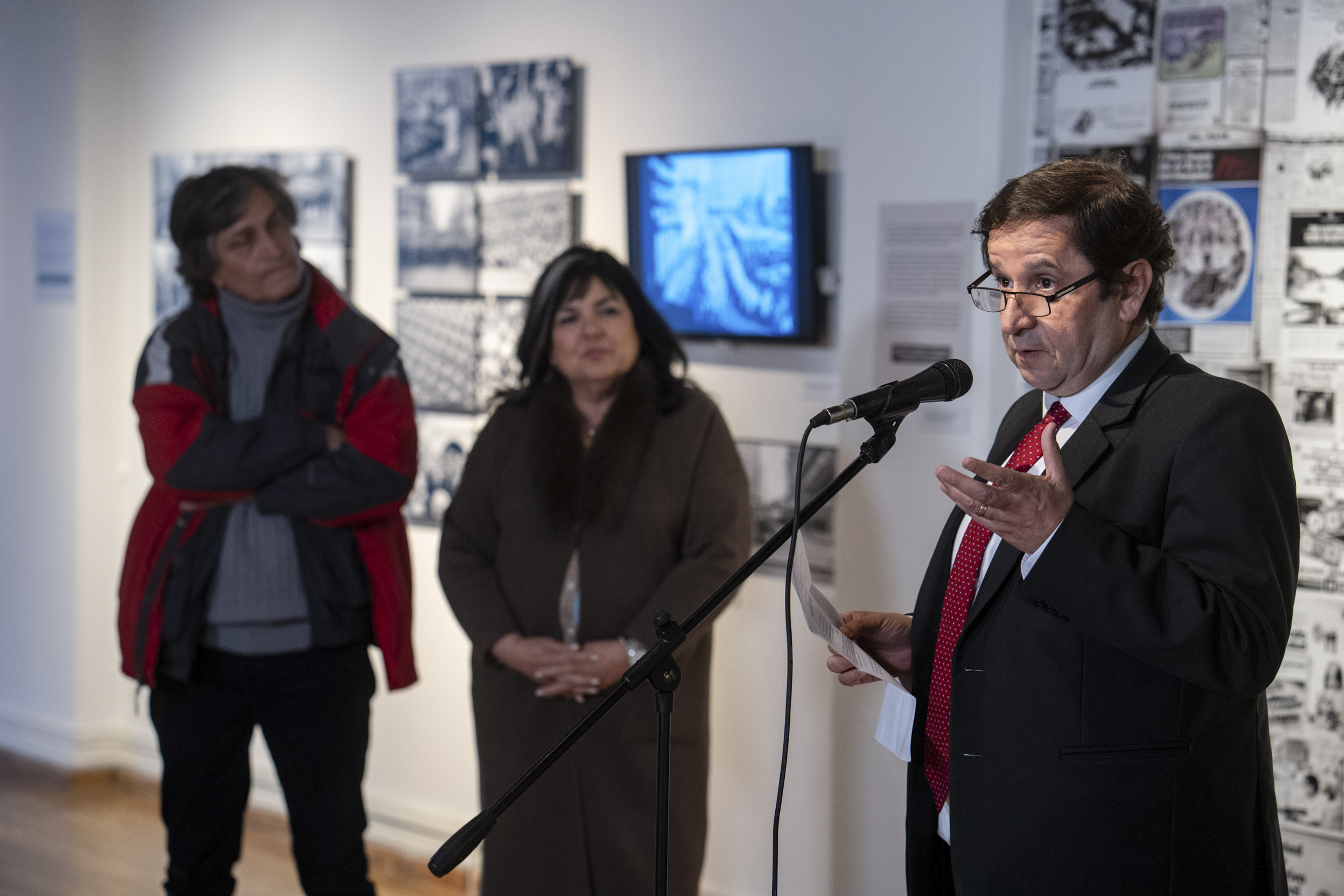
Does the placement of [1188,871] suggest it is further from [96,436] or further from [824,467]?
[96,436]

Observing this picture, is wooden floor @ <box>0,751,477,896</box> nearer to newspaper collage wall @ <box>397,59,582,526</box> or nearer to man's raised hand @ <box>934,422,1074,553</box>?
newspaper collage wall @ <box>397,59,582,526</box>

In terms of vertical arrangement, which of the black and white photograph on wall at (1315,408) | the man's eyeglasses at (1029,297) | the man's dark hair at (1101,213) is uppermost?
the man's dark hair at (1101,213)

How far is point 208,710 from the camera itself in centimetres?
255

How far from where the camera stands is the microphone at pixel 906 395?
54.4 inches

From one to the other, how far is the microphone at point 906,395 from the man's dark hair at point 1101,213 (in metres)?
0.21

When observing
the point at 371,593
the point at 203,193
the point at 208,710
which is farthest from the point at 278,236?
the point at 208,710

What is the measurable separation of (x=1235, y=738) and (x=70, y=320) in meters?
4.02

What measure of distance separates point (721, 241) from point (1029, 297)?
1.69m

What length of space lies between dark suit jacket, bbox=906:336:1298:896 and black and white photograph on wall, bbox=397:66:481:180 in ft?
8.18

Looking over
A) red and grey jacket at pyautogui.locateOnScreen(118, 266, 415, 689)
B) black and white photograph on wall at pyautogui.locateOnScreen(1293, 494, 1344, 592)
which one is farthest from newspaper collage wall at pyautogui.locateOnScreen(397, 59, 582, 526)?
black and white photograph on wall at pyautogui.locateOnScreen(1293, 494, 1344, 592)

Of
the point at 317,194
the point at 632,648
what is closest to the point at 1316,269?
the point at 632,648

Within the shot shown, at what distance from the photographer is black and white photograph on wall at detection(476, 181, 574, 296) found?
3443 millimetres

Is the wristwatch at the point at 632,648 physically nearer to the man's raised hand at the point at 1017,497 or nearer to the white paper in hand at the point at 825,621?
the white paper in hand at the point at 825,621

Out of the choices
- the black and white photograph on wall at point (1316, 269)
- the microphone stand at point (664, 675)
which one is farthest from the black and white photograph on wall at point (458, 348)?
the microphone stand at point (664, 675)
